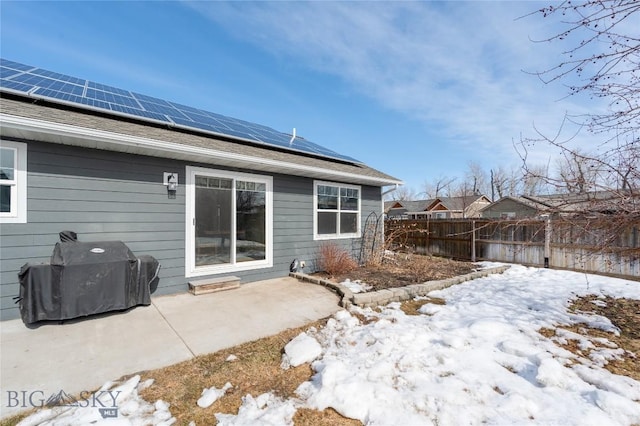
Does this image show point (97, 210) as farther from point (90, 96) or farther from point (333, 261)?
point (333, 261)

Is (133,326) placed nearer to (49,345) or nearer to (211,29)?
(49,345)

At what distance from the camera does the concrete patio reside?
7.97ft

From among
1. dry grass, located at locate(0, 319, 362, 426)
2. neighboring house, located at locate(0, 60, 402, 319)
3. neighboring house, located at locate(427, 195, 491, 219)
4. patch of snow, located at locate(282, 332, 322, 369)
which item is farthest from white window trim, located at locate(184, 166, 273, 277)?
neighboring house, located at locate(427, 195, 491, 219)

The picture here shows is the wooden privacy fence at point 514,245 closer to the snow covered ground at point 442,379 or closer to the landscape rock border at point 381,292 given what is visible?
the landscape rock border at point 381,292

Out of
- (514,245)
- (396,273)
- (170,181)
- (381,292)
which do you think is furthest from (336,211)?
(514,245)

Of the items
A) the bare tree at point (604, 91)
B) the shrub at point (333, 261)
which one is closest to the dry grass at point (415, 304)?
the shrub at point (333, 261)

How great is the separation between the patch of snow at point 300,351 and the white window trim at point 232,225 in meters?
2.72

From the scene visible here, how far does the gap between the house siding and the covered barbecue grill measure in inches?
12.5

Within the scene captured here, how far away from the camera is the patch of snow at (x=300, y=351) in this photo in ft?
9.22

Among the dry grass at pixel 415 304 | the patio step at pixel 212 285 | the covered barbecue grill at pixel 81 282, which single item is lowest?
the dry grass at pixel 415 304

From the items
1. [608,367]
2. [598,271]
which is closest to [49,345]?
[608,367]

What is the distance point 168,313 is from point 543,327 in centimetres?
507

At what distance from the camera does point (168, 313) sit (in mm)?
3963

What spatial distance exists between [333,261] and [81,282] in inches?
174
